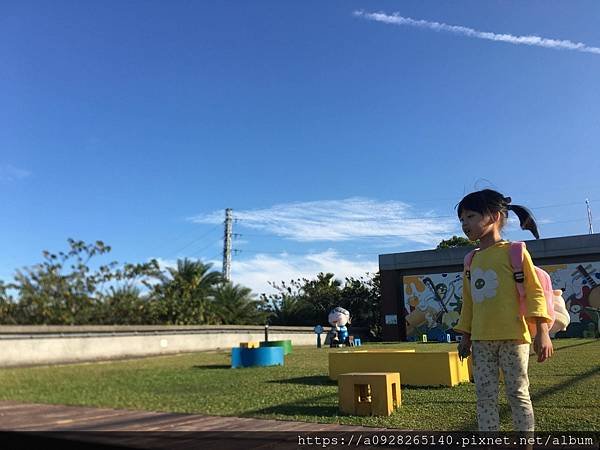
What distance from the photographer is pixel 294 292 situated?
44.2 metres

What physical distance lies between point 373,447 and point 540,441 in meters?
1.27

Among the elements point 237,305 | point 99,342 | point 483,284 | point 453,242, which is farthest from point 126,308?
point 453,242

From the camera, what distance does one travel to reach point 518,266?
3262 mm

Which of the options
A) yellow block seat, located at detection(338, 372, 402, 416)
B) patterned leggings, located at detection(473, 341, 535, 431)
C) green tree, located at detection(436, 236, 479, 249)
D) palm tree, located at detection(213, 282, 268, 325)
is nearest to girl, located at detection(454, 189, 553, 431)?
patterned leggings, located at detection(473, 341, 535, 431)

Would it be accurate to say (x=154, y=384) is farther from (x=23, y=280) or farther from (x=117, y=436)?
(x=23, y=280)

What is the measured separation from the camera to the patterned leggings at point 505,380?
3.09 metres

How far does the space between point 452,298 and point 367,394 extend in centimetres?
3157

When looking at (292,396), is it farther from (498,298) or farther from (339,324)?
(339,324)

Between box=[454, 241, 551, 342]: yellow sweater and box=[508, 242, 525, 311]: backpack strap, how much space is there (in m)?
0.02

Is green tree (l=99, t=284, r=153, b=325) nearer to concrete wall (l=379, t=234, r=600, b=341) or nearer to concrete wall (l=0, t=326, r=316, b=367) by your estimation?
concrete wall (l=0, t=326, r=316, b=367)

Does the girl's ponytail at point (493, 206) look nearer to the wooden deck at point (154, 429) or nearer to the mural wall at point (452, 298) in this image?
the wooden deck at point (154, 429)

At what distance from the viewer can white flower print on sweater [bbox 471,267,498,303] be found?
10.9ft

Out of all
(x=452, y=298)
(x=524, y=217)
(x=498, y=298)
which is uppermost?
(x=452, y=298)

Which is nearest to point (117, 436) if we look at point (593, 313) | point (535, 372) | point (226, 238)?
point (535, 372)
